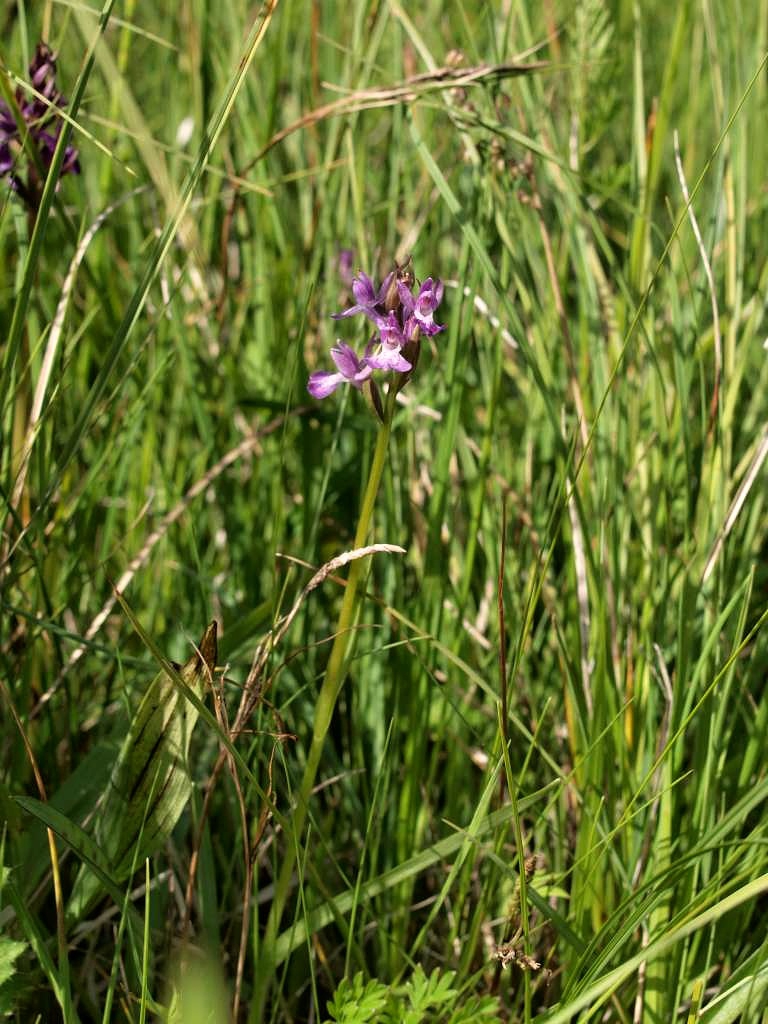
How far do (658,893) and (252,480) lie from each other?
0.90 metres

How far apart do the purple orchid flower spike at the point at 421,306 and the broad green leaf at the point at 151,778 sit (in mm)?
359

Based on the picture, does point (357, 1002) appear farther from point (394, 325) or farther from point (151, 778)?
point (394, 325)

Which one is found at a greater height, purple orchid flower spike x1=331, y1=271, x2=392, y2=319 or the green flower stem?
purple orchid flower spike x1=331, y1=271, x2=392, y2=319

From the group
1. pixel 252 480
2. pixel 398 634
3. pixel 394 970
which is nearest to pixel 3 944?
pixel 394 970

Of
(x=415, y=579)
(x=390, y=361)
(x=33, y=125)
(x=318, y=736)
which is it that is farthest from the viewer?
(x=415, y=579)

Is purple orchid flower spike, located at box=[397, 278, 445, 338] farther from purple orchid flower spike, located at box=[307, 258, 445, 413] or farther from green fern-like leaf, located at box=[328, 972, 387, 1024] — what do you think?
green fern-like leaf, located at box=[328, 972, 387, 1024]

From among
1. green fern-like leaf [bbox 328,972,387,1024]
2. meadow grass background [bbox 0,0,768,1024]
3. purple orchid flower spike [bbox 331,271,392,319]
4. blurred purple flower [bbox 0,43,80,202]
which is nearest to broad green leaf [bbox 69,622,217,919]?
meadow grass background [bbox 0,0,768,1024]

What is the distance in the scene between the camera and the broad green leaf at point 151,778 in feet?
3.46

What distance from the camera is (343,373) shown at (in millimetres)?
1043

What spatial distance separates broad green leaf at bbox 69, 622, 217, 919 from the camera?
1.05m

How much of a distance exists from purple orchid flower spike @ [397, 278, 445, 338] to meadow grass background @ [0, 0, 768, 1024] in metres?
0.17

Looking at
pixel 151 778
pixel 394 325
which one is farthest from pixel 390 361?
pixel 151 778

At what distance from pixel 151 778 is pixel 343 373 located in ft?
1.42

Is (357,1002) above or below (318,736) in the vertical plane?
below
